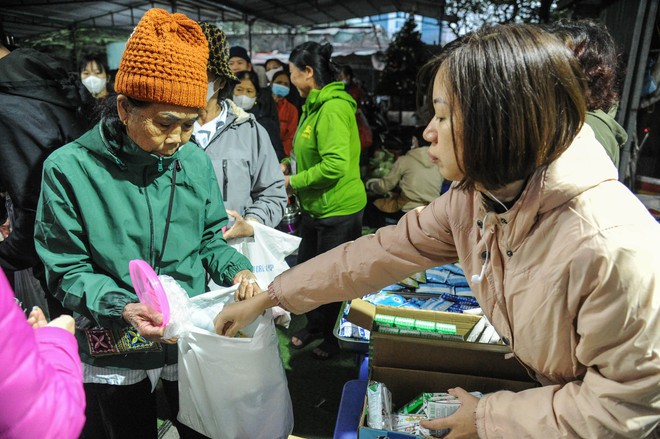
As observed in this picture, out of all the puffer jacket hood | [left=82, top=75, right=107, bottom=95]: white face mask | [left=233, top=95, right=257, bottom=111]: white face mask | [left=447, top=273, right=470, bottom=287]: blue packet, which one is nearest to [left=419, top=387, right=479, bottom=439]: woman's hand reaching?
[left=447, top=273, right=470, bottom=287]: blue packet

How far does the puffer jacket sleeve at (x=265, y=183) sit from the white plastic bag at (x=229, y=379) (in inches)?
31.3

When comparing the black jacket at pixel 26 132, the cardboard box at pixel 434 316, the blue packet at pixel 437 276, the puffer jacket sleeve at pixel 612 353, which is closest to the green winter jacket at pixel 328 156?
the blue packet at pixel 437 276

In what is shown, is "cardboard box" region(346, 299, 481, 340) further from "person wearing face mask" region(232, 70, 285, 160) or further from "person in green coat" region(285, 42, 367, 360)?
"person wearing face mask" region(232, 70, 285, 160)

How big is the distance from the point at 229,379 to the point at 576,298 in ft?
3.49

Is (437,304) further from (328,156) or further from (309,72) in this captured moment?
(309,72)

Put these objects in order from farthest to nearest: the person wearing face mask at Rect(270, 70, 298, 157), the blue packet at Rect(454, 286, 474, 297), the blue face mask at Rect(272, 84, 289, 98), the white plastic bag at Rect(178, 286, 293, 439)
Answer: the blue face mask at Rect(272, 84, 289, 98)
the person wearing face mask at Rect(270, 70, 298, 157)
the blue packet at Rect(454, 286, 474, 297)
the white plastic bag at Rect(178, 286, 293, 439)

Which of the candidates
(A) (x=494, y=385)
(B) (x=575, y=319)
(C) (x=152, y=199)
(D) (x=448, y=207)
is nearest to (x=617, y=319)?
(B) (x=575, y=319)

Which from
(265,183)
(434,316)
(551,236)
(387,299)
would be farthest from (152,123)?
(387,299)

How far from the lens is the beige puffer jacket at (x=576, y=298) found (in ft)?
2.73

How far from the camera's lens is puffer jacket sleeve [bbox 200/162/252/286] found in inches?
65.5

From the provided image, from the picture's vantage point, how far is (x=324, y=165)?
305cm

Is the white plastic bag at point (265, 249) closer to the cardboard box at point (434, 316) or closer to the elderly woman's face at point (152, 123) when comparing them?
the cardboard box at point (434, 316)

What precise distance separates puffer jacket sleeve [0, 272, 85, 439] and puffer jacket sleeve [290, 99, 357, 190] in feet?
7.47

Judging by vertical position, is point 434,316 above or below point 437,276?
above
